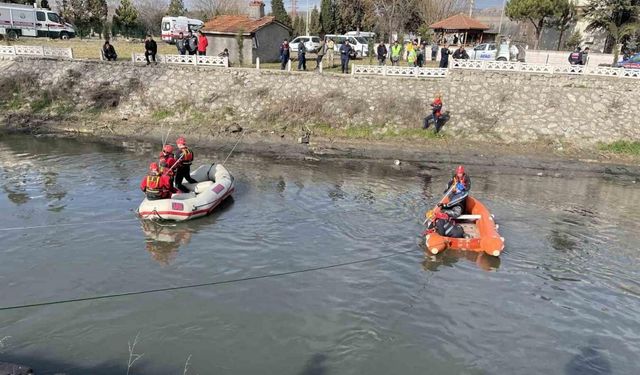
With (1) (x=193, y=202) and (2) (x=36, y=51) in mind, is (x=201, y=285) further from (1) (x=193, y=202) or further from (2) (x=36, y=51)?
(2) (x=36, y=51)

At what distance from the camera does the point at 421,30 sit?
1619 inches

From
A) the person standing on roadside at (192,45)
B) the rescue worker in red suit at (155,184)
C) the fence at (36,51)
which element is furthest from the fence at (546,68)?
the fence at (36,51)

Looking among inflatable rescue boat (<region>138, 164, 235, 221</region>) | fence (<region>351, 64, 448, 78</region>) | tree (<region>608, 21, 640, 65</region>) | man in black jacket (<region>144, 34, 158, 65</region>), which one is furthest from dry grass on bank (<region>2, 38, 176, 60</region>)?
tree (<region>608, 21, 640, 65</region>)

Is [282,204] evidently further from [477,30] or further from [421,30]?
[421,30]

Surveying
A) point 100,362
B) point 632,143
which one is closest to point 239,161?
point 100,362

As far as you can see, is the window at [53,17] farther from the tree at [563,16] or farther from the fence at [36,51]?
the tree at [563,16]

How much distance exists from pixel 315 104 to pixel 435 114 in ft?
17.3

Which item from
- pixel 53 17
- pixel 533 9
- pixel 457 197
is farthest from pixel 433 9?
pixel 457 197

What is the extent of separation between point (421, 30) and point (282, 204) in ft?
104

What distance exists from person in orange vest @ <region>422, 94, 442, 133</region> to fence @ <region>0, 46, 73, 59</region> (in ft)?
59.3

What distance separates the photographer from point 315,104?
72.5 ft

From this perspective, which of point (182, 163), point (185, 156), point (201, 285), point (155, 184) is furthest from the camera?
point (182, 163)

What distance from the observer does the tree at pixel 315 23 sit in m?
45.8

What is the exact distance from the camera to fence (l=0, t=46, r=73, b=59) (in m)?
25.1
